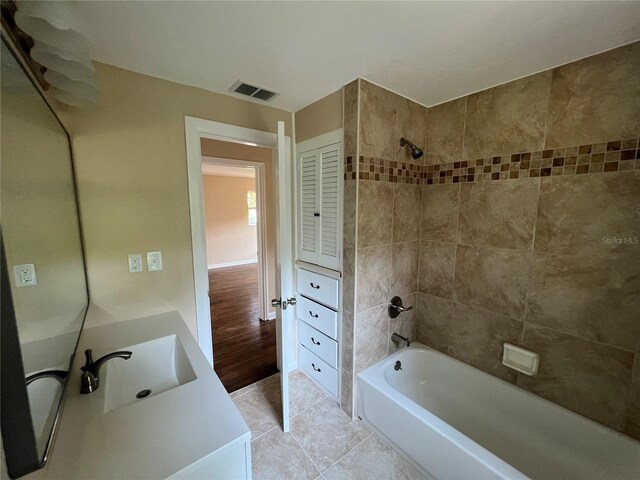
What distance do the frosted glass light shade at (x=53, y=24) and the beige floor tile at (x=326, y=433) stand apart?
2.28 meters

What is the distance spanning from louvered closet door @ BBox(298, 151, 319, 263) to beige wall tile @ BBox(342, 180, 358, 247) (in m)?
0.31

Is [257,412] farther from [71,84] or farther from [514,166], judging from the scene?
[514,166]

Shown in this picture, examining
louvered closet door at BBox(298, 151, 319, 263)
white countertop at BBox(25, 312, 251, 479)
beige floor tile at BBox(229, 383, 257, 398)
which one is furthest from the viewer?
beige floor tile at BBox(229, 383, 257, 398)

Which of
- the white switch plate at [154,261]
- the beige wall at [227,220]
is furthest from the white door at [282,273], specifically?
the beige wall at [227,220]

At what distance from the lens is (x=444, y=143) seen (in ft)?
6.27

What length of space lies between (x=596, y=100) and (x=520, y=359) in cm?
148

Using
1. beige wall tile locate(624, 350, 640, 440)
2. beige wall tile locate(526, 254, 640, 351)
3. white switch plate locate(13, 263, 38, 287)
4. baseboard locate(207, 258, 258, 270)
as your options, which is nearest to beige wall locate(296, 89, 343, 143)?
beige wall tile locate(526, 254, 640, 351)

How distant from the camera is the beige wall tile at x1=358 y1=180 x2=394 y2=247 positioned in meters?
1.67

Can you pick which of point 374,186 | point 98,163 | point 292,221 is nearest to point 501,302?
point 374,186

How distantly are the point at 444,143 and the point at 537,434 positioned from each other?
1965 mm

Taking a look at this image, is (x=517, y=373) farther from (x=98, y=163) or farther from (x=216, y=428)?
(x=98, y=163)

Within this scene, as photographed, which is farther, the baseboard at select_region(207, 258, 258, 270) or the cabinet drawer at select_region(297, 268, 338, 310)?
the baseboard at select_region(207, 258, 258, 270)

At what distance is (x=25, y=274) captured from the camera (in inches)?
26.0

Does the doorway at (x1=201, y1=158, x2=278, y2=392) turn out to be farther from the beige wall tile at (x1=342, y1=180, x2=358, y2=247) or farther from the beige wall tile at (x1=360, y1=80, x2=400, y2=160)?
the beige wall tile at (x1=360, y1=80, x2=400, y2=160)
